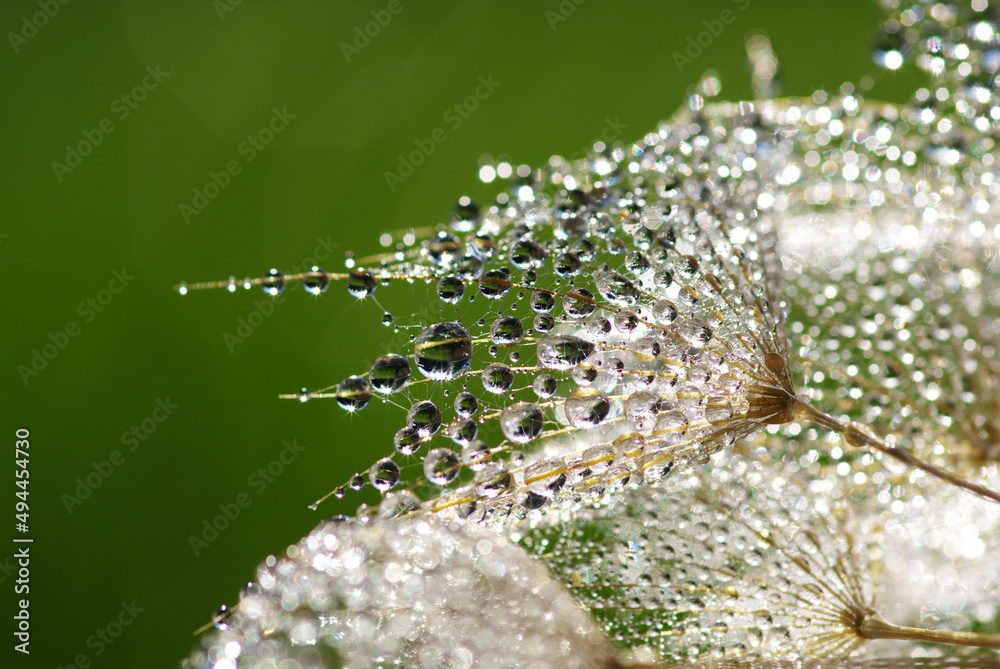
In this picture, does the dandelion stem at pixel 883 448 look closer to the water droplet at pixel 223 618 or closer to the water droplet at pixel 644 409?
the water droplet at pixel 644 409

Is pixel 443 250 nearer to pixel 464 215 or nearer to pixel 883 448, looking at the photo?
pixel 464 215

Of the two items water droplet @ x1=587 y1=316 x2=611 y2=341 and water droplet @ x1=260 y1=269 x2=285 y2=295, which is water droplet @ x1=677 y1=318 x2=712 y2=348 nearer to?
water droplet @ x1=587 y1=316 x2=611 y2=341

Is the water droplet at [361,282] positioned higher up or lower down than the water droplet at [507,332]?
lower down

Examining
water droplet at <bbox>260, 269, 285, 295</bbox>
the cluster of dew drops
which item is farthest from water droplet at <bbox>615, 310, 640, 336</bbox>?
water droplet at <bbox>260, 269, 285, 295</bbox>

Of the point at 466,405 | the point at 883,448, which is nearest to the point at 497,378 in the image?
the point at 466,405

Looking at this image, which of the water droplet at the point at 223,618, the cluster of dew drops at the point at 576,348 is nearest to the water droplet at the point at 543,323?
the cluster of dew drops at the point at 576,348

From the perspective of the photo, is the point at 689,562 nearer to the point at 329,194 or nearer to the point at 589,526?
the point at 589,526
